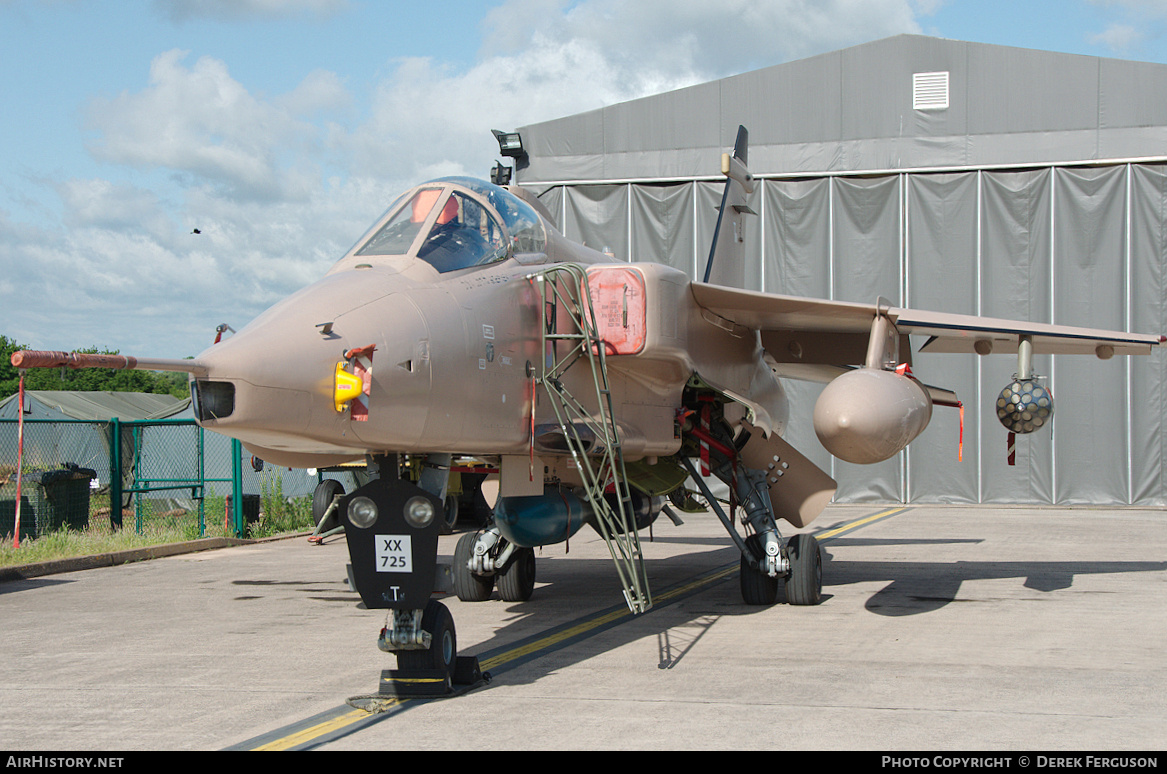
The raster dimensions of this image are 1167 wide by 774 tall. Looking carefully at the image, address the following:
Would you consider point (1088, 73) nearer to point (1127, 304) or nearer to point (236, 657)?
point (1127, 304)

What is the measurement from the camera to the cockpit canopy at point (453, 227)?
6715 mm

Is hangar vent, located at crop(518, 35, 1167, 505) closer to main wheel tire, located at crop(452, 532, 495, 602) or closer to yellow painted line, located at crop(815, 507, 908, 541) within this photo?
yellow painted line, located at crop(815, 507, 908, 541)

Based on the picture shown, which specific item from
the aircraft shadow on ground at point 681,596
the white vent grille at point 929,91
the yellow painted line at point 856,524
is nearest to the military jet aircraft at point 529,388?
the aircraft shadow on ground at point 681,596

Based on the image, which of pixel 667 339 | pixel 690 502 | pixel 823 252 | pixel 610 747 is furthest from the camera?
pixel 823 252

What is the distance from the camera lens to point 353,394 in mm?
5457

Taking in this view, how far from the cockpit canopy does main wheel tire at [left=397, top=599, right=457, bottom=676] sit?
2.24 m

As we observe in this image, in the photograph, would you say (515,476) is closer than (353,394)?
No

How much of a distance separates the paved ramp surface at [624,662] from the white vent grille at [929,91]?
14.8m

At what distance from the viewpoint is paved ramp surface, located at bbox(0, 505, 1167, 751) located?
5191 mm

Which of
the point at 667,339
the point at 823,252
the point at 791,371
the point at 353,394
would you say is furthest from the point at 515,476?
the point at 823,252

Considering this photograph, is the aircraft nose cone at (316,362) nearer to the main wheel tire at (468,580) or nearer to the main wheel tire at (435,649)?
the main wheel tire at (435,649)

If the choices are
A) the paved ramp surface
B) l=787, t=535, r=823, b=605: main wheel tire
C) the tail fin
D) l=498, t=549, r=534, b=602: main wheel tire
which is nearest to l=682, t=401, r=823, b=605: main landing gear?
l=787, t=535, r=823, b=605: main wheel tire

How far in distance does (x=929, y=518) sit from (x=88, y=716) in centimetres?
1874

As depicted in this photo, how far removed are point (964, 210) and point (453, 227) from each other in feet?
68.9
